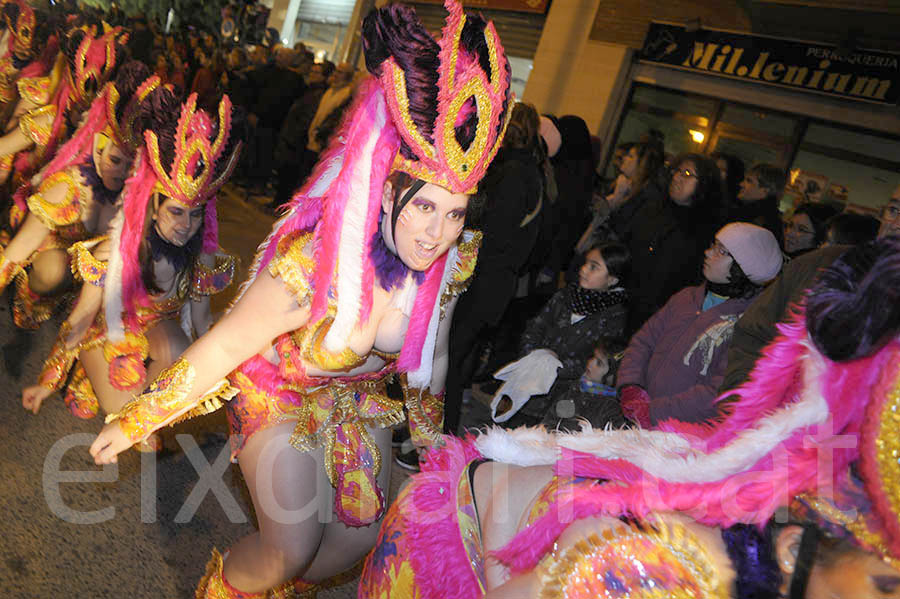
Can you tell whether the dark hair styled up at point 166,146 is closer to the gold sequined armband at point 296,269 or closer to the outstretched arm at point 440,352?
the gold sequined armband at point 296,269

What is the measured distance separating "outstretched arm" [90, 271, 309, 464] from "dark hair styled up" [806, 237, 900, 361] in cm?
129

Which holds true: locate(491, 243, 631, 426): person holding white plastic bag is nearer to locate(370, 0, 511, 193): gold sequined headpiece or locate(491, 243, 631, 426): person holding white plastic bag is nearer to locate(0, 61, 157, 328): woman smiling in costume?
locate(370, 0, 511, 193): gold sequined headpiece

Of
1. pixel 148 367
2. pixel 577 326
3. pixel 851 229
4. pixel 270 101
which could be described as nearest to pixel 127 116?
pixel 148 367

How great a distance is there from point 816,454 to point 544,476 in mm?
549

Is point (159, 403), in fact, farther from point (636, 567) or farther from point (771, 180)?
point (771, 180)

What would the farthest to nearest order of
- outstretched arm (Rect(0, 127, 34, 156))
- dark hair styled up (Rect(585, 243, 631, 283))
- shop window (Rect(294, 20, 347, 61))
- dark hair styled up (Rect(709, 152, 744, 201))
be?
shop window (Rect(294, 20, 347, 61)) < dark hair styled up (Rect(709, 152, 744, 201)) < outstretched arm (Rect(0, 127, 34, 156)) < dark hair styled up (Rect(585, 243, 631, 283))

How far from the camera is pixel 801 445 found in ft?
3.67

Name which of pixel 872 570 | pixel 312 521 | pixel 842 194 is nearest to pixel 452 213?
pixel 312 521

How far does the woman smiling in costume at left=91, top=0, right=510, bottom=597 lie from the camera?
1807 millimetres

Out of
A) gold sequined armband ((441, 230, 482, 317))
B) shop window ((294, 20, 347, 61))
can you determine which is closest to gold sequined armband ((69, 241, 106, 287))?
gold sequined armband ((441, 230, 482, 317))

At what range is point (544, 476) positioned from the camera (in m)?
1.44

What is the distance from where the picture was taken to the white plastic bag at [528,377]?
351 centimetres

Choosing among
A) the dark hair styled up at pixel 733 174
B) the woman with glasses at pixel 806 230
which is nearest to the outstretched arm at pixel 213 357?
the woman with glasses at pixel 806 230

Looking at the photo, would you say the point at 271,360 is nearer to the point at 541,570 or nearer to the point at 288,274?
the point at 288,274
